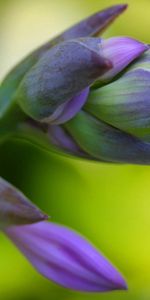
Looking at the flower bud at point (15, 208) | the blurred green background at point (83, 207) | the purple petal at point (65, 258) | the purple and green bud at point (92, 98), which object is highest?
the purple and green bud at point (92, 98)

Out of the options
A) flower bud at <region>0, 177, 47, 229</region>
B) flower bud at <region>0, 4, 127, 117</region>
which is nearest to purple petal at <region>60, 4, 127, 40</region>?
flower bud at <region>0, 4, 127, 117</region>

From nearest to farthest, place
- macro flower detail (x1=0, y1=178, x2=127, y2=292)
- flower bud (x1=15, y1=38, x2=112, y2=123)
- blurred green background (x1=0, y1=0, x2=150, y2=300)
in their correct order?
1. flower bud (x1=15, y1=38, x2=112, y2=123)
2. macro flower detail (x1=0, y1=178, x2=127, y2=292)
3. blurred green background (x1=0, y1=0, x2=150, y2=300)

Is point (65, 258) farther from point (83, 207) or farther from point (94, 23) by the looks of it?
point (83, 207)

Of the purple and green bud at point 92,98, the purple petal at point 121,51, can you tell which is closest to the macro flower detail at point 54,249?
the purple and green bud at point 92,98

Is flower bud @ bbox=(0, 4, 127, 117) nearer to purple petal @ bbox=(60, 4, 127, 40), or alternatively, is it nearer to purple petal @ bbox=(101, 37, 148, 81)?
purple petal @ bbox=(60, 4, 127, 40)

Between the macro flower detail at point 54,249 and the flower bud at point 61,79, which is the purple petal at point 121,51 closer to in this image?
the flower bud at point 61,79

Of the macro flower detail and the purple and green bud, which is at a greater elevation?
the purple and green bud
